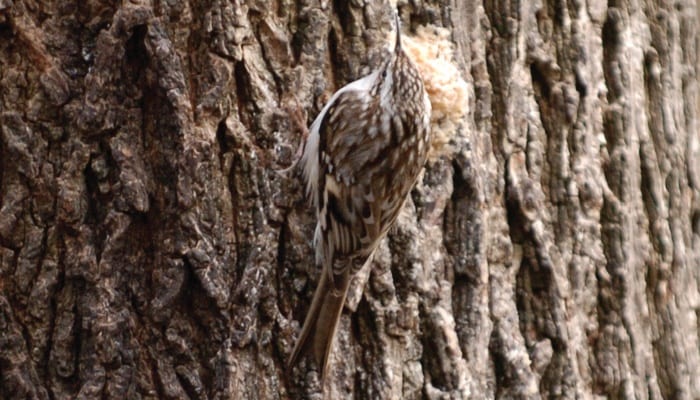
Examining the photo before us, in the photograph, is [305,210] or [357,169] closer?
[305,210]

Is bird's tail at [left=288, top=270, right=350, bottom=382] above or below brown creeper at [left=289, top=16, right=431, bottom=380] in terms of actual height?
below

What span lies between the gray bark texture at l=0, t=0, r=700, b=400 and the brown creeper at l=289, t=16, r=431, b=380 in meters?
0.05

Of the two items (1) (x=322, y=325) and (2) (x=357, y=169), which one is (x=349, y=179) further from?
(1) (x=322, y=325)

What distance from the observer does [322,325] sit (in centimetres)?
212

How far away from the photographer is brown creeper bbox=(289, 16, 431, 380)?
2.14 m

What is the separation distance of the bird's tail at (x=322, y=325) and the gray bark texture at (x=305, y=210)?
34 millimetres

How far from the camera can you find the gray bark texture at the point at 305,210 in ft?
6.64

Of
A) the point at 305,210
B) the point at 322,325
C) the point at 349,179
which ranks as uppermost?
the point at 349,179

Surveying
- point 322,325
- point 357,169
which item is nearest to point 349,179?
point 357,169

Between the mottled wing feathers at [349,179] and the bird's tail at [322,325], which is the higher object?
the mottled wing feathers at [349,179]

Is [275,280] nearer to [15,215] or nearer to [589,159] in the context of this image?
[15,215]

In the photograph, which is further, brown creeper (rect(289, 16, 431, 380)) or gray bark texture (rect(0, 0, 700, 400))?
brown creeper (rect(289, 16, 431, 380))

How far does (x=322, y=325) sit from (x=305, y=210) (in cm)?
26

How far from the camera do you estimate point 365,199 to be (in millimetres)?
2361
